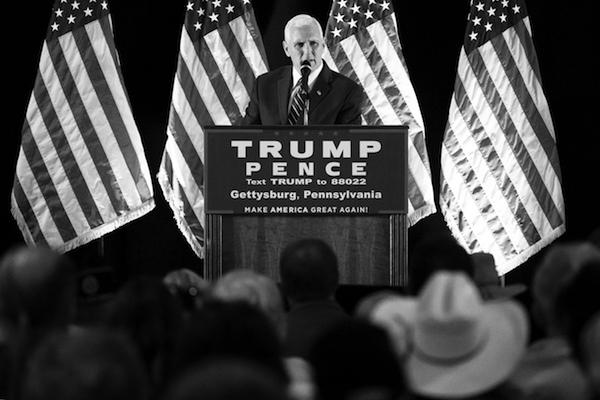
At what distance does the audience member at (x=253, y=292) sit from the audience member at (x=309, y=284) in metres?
0.24

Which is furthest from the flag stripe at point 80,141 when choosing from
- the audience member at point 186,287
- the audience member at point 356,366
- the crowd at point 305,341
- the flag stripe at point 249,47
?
the audience member at point 356,366

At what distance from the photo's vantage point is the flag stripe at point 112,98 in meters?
7.38

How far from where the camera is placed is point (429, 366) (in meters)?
2.32

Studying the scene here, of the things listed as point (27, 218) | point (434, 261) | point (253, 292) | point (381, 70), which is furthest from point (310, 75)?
A: point (253, 292)

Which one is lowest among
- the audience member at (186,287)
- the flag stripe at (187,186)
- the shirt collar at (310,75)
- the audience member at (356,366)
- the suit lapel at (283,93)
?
the flag stripe at (187,186)

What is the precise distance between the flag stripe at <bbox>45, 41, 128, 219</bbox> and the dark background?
486 mm

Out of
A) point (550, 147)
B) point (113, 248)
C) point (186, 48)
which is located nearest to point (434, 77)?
point (550, 147)

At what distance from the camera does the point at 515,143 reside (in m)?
7.25

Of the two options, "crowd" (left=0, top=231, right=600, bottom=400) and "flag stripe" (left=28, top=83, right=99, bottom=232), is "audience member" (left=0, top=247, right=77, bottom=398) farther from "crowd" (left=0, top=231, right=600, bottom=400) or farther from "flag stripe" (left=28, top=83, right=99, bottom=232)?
"flag stripe" (left=28, top=83, right=99, bottom=232)

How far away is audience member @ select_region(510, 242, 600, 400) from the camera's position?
7.29 feet

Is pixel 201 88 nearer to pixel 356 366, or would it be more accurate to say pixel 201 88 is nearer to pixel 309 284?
pixel 309 284

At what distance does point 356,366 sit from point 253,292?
1089 mm

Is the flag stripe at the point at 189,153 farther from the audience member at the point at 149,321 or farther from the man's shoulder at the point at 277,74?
the audience member at the point at 149,321

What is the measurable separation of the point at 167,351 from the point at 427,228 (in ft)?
18.3
